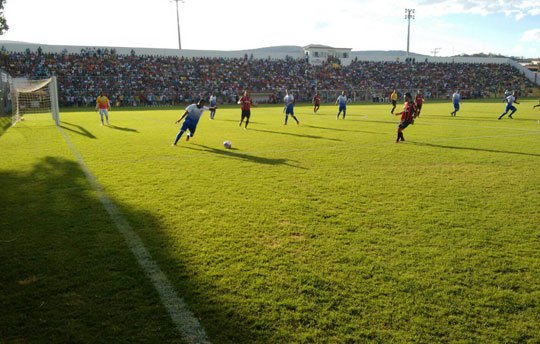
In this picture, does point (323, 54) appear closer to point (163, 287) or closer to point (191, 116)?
point (191, 116)

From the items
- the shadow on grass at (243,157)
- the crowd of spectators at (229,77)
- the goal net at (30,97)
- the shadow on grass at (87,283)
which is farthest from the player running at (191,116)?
the crowd of spectators at (229,77)

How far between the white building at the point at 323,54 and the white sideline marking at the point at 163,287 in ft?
186

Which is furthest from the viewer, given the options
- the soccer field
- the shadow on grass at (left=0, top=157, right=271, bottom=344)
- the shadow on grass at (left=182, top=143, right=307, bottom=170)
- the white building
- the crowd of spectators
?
the white building

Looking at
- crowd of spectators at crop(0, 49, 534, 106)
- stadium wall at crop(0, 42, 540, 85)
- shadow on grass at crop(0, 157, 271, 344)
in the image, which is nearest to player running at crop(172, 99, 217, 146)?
shadow on grass at crop(0, 157, 271, 344)

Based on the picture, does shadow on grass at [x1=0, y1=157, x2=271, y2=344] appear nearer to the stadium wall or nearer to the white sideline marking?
the white sideline marking

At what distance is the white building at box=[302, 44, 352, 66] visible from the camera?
2302 inches

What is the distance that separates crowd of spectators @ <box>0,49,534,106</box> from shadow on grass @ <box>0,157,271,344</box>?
122 ft

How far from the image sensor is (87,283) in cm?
356

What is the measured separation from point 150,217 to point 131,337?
2.79 metres

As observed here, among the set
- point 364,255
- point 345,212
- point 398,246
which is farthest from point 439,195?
point 364,255

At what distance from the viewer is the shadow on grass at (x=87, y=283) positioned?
2900mm

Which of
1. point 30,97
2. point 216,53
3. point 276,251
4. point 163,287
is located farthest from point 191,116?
point 216,53

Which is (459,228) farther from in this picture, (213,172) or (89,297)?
(213,172)

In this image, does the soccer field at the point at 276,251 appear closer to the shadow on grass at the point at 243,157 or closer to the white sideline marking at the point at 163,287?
the white sideline marking at the point at 163,287
